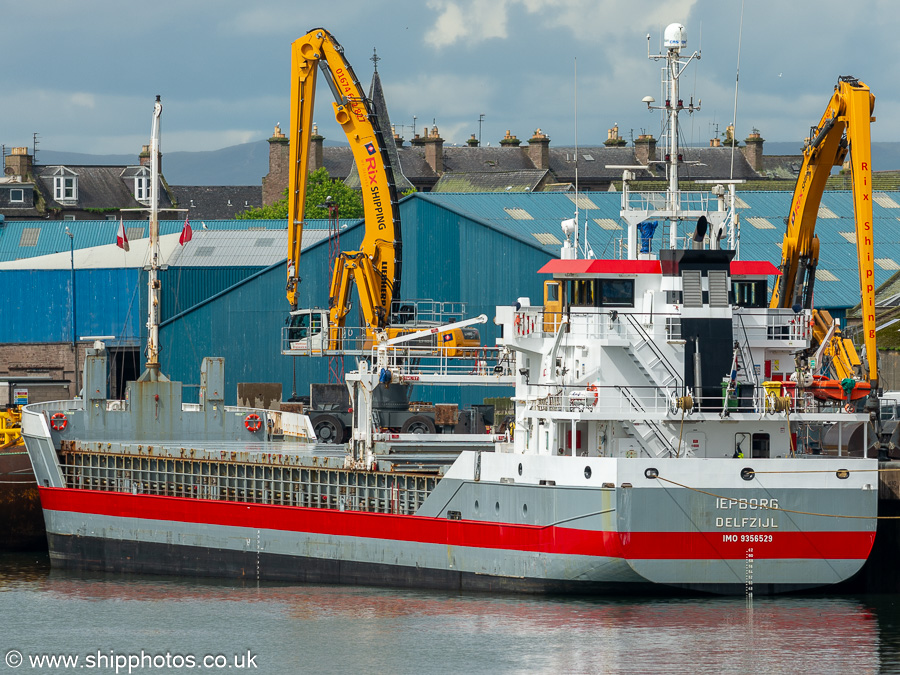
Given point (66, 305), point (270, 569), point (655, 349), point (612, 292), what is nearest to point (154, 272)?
point (270, 569)

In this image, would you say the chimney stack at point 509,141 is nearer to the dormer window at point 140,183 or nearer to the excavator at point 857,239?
the dormer window at point 140,183

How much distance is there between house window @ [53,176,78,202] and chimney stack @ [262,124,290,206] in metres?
14.1

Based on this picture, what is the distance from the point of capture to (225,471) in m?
41.6

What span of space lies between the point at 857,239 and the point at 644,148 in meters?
84.4

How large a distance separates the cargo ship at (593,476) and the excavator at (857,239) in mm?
810

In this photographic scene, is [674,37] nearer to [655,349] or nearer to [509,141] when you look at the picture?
[655,349]

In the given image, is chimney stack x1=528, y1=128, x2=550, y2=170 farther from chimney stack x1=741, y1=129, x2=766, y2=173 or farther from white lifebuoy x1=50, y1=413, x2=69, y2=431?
white lifebuoy x1=50, y1=413, x2=69, y2=431

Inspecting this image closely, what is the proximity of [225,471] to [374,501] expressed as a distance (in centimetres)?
513

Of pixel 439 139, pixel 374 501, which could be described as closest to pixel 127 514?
pixel 374 501

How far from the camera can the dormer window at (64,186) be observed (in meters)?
112

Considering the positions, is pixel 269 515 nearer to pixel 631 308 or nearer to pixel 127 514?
pixel 127 514

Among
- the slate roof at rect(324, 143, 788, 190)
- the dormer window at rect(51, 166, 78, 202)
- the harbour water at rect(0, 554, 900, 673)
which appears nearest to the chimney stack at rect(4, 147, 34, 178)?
the dormer window at rect(51, 166, 78, 202)

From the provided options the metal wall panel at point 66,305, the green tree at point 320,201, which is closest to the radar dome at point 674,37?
the metal wall panel at point 66,305

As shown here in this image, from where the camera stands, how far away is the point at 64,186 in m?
112
